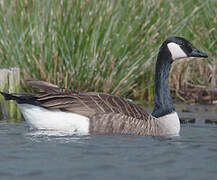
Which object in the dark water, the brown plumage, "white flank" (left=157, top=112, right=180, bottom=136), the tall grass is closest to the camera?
the dark water

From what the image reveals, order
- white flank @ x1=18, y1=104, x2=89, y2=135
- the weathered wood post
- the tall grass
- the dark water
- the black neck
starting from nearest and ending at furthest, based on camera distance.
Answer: the dark water → white flank @ x1=18, y1=104, x2=89, y2=135 → the black neck → the weathered wood post → the tall grass

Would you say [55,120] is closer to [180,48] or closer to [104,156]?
[104,156]

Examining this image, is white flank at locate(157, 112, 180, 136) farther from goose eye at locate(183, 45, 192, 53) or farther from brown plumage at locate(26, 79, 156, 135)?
goose eye at locate(183, 45, 192, 53)

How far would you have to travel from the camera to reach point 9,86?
9.16 metres

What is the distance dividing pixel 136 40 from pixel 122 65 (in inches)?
23.2

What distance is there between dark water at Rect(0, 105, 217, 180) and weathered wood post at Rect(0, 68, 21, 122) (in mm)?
1335

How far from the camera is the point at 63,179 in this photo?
484 centimetres

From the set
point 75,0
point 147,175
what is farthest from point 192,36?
point 147,175

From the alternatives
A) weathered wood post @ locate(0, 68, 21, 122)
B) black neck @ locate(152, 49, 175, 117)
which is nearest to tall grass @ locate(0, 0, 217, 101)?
weathered wood post @ locate(0, 68, 21, 122)

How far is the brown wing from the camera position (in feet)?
24.3

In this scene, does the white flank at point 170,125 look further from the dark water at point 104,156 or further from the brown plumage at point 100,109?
the brown plumage at point 100,109

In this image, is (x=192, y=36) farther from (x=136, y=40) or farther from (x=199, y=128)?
(x=199, y=128)

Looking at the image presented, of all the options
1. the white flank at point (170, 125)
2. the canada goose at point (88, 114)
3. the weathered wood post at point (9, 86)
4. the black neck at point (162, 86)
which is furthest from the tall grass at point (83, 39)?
the white flank at point (170, 125)

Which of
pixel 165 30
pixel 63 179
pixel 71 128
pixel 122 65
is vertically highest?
pixel 165 30
